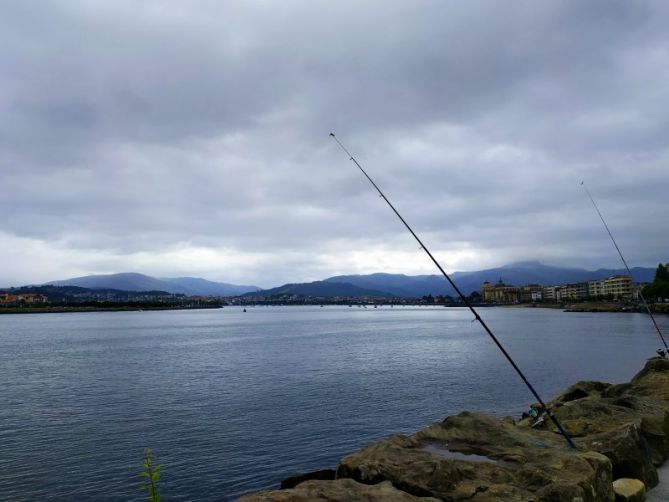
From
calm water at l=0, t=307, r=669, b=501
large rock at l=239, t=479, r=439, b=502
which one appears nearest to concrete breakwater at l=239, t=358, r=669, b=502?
large rock at l=239, t=479, r=439, b=502

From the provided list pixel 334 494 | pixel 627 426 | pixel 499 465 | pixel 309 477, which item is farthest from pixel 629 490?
pixel 309 477

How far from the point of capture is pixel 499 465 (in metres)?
9.19

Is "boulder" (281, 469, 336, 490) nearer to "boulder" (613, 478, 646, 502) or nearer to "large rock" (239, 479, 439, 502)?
"large rock" (239, 479, 439, 502)

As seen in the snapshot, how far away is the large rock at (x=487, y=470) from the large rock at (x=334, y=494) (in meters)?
0.98

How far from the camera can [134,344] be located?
67.9 meters

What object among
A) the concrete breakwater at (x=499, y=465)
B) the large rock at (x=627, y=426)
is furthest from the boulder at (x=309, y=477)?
the large rock at (x=627, y=426)

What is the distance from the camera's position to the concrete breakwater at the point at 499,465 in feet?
25.7

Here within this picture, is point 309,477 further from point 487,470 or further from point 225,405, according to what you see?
point 225,405

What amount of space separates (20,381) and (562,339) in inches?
2600

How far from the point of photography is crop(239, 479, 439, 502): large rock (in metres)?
6.82

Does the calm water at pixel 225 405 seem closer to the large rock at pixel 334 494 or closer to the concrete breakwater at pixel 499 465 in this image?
the concrete breakwater at pixel 499 465

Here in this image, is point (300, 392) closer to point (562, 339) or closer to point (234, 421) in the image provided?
point (234, 421)

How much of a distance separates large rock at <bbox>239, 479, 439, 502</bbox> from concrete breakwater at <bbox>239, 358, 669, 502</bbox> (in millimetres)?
15

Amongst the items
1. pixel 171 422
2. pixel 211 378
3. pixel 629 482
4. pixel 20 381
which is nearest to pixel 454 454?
pixel 629 482
